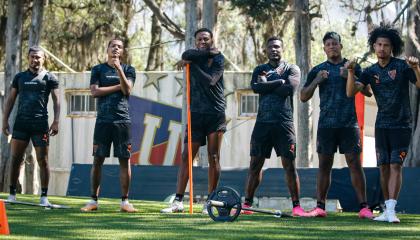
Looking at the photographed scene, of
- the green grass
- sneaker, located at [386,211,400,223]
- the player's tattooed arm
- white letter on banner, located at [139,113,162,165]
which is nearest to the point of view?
the green grass

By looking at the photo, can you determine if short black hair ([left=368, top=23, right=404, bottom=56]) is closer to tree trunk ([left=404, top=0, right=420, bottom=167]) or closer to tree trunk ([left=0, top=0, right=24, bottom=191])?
tree trunk ([left=404, top=0, right=420, bottom=167])

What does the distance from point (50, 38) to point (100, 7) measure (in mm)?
3179

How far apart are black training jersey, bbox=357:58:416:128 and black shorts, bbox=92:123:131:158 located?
3.08 metres

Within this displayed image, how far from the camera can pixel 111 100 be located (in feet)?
43.3

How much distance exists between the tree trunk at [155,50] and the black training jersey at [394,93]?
1011 inches

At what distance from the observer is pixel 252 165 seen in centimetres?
1308

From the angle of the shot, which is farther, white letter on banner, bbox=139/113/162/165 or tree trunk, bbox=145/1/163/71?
tree trunk, bbox=145/1/163/71

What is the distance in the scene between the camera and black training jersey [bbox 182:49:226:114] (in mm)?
12859

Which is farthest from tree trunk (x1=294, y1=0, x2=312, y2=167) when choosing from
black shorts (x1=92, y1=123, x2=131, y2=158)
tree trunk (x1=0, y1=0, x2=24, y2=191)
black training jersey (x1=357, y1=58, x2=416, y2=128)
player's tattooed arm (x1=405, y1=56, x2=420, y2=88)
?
player's tattooed arm (x1=405, y1=56, x2=420, y2=88)

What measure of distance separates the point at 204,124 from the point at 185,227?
232cm

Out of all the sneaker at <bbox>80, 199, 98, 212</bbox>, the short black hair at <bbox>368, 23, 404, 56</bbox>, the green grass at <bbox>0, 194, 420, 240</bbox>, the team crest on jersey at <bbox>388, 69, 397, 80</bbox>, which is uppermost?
the short black hair at <bbox>368, 23, 404, 56</bbox>

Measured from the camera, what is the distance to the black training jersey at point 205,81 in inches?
506

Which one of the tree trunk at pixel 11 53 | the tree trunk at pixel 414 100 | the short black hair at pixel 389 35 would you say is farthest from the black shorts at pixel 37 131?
the tree trunk at pixel 11 53

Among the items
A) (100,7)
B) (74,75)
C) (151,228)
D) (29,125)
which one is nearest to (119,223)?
(151,228)
